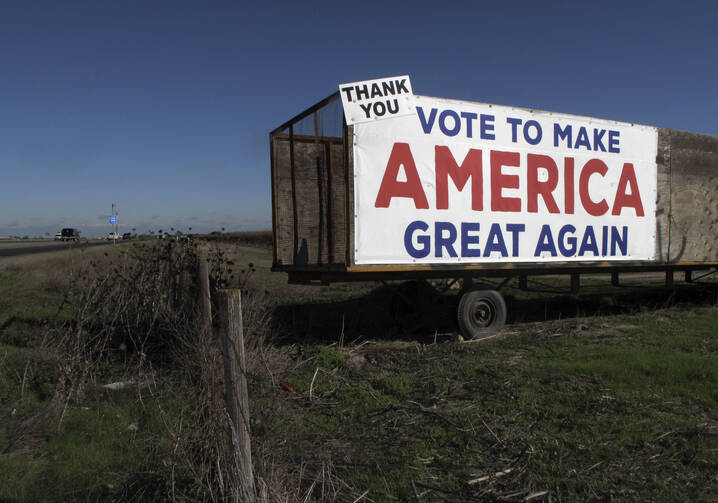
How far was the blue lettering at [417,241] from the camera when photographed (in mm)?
6805

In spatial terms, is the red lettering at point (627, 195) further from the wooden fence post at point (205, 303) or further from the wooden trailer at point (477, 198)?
the wooden fence post at point (205, 303)

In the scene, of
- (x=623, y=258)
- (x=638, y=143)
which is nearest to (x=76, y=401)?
(x=623, y=258)

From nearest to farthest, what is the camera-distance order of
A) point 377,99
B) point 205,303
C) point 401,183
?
point 205,303 → point 377,99 → point 401,183

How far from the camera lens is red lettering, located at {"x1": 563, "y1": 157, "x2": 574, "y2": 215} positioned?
811cm

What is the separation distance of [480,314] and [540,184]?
7.13 feet

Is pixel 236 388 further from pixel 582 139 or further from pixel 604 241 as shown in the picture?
pixel 604 241

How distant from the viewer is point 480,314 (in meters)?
7.98

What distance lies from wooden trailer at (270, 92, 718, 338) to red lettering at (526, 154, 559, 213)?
0.05 feet

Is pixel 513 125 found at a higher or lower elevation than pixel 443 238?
higher

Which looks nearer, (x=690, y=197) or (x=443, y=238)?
(x=443, y=238)

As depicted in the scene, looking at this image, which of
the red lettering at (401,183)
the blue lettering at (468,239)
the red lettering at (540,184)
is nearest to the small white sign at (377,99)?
the red lettering at (401,183)

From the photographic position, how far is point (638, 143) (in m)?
8.99

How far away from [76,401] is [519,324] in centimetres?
681

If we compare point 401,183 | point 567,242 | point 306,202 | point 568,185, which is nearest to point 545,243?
point 567,242
